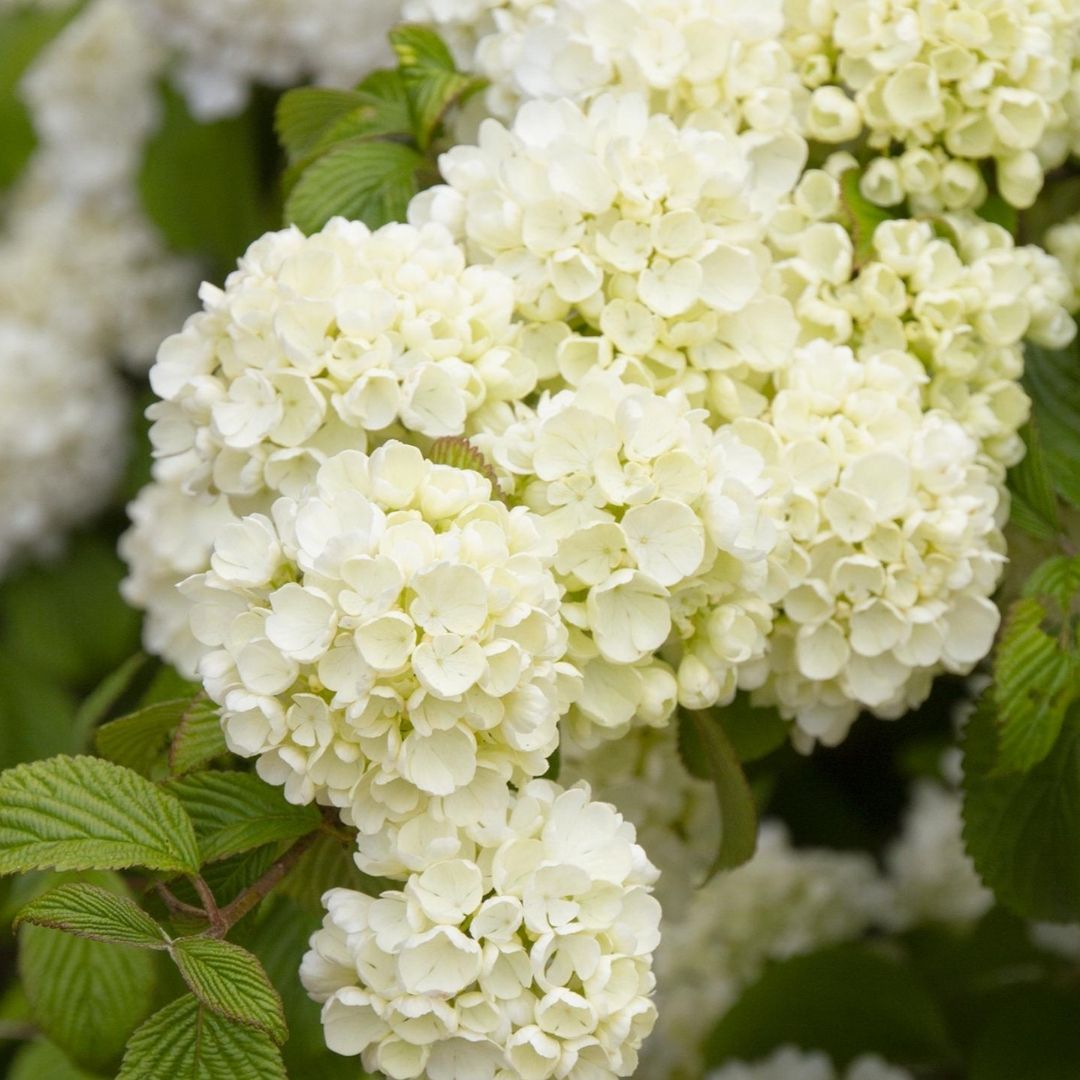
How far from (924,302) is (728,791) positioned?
247 mm

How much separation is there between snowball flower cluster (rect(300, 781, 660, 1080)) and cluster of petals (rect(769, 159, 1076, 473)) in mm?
282

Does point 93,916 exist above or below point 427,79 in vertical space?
below

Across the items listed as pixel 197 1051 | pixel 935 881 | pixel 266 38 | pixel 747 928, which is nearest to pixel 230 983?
pixel 197 1051

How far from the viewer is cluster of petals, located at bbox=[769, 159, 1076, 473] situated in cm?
72

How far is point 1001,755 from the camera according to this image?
687mm

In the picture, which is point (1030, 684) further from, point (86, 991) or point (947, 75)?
point (86, 991)

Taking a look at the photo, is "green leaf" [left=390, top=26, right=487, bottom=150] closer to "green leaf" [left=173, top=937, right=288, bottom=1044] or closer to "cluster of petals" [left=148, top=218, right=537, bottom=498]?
"cluster of petals" [left=148, top=218, right=537, bottom=498]

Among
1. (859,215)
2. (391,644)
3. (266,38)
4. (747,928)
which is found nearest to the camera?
(391,644)

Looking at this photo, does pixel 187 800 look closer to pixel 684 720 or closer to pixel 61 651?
pixel 684 720

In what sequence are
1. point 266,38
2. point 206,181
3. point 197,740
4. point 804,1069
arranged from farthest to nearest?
point 206,181 < point 266,38 < point 804,1069 < point 197,740

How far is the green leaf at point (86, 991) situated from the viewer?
79cm

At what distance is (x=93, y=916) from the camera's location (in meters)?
0.55

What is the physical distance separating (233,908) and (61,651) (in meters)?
1.05

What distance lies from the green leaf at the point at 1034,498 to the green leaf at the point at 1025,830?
95 mm
